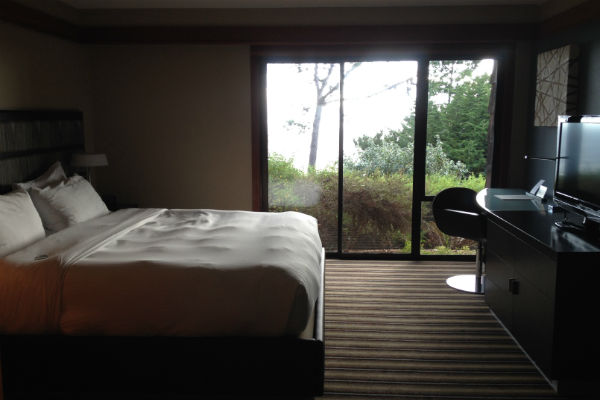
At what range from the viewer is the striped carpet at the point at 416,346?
9.21 feet

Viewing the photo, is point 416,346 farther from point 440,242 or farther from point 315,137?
point 315,137

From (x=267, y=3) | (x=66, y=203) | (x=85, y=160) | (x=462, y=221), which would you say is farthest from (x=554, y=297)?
(x=85, y=160)

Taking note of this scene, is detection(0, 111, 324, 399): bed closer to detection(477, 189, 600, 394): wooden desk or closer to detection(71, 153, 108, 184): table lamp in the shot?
detection(477, 189, 600, 394): wooden desk

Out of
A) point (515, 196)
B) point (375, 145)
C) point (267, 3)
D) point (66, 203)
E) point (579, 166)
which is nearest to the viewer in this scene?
point (579, 166)

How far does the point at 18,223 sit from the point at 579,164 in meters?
3.46

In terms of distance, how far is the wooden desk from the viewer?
2.54 meters

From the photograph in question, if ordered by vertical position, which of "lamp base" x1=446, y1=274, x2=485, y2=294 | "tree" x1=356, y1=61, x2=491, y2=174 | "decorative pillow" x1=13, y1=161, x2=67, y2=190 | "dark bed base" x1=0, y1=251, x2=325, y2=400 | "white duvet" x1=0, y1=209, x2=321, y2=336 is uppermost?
"tree" x1=356, y1=61, x2=491, y2=174

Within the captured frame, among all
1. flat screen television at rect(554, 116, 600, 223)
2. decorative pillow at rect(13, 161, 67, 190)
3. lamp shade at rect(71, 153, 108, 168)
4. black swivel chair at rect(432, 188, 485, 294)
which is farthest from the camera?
lamp shade at rect(71, 153, 108, 168)

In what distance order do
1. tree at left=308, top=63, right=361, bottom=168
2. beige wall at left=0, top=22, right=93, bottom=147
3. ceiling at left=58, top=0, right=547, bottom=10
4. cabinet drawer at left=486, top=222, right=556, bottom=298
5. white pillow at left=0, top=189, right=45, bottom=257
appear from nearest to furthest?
cabinet drawer at left=486, top=222, right=556, bottom=298, white pillow at left=0, top=189, right=45, bottom=257, beige wall at left=0, top=22, right=93, bottom=147, ceiling at left=58, top=0, right=547, bottom=10, tree at left=308, top=63, right=361, bottom=168

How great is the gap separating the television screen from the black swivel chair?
80 cm

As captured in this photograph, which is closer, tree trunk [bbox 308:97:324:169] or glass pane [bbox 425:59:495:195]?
glass pane [bbox 425:59:495:195]

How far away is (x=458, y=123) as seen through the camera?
5.18m

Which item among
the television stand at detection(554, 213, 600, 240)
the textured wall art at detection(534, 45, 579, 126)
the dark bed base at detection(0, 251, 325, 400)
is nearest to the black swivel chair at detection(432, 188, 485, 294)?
the textured wall art at detection(534, 45, 579, 126)

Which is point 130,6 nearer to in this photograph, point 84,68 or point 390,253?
point 84,68
